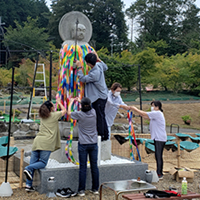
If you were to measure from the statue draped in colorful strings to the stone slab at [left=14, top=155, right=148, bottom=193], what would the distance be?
63 cm

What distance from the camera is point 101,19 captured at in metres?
44.4

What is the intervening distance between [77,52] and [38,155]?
2124mm

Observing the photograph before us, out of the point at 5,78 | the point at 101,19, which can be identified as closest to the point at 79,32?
the point at 5,78

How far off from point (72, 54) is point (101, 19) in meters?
Answer: 39.8

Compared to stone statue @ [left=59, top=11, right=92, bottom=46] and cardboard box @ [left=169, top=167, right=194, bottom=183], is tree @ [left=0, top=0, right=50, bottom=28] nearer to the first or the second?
stone statue @ [left=59, top=11, right=92, bottom=46]

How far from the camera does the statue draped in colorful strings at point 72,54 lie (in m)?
5.95

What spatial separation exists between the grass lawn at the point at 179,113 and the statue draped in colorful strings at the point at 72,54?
14.3 meters

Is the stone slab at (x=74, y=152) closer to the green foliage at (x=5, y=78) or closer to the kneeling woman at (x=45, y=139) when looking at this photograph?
the kneeling woman at (x=45, y=139)

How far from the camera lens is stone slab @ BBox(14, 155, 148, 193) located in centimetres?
502

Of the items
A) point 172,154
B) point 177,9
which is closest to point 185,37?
point 177,9

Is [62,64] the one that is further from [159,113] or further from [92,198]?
[92,198]

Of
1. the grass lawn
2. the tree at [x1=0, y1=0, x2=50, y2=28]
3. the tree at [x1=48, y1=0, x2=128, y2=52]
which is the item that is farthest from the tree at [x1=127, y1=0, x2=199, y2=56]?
the grass lawn

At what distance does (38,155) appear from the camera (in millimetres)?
5203

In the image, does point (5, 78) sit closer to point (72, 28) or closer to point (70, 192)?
point (72, 28)
